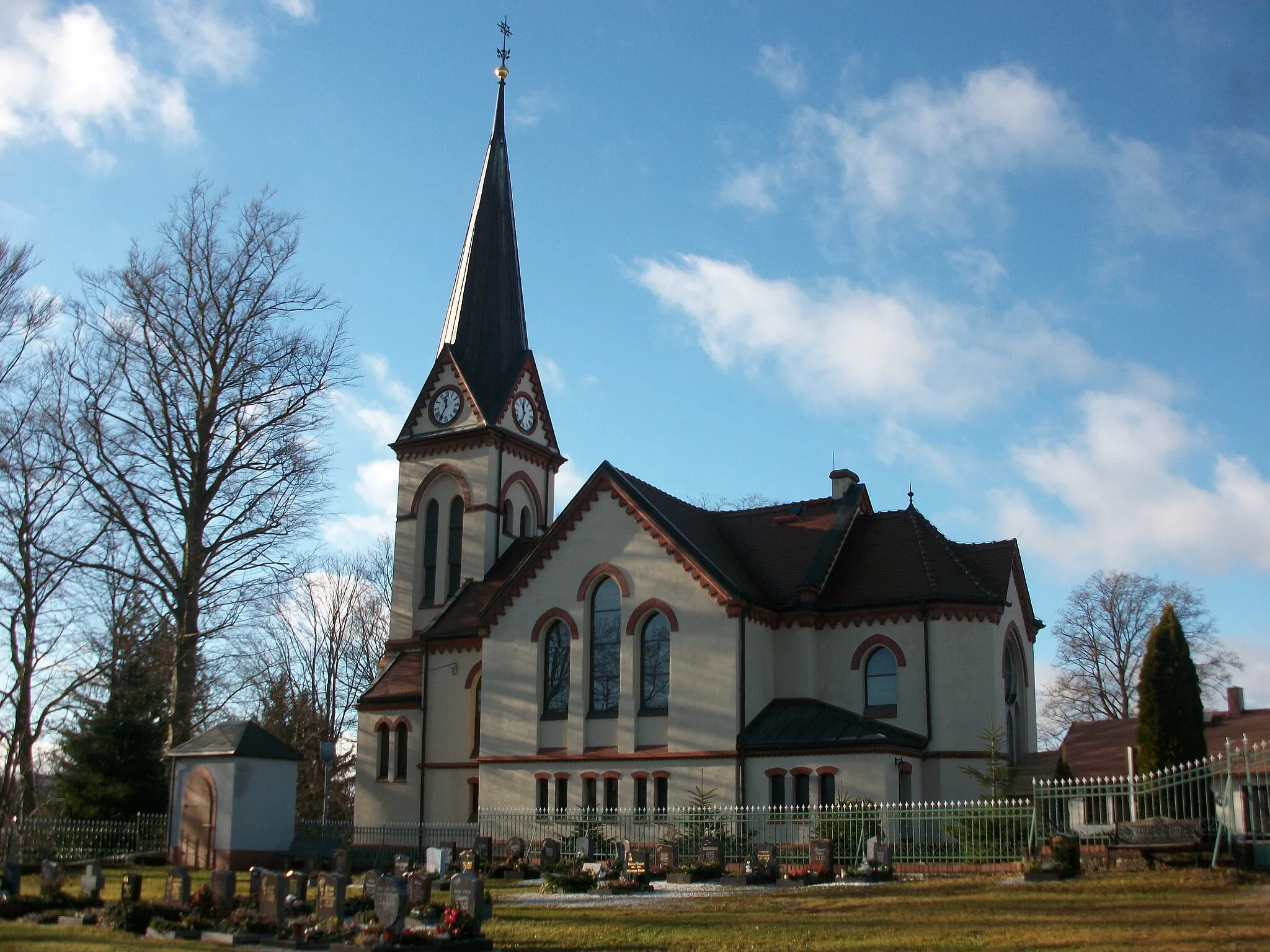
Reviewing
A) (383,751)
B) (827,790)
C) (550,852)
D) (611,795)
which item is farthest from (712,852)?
(383,751)

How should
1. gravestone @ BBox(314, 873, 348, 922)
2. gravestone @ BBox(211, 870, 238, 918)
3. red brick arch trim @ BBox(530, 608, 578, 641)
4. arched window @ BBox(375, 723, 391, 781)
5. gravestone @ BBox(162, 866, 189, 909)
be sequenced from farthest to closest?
arched window @ BBox(375, 723, 391, 781) → red brick arch trim @ BBox(530, 608, 578, 641) → gravestone @ BBox(162, 866, 189, 909) → gravestone @ BBox(211, 870, 238, 918) → gravestone @ BBox(314, 873, 348, 922)

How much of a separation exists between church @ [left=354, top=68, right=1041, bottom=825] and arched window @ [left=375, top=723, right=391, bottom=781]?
0.06 m

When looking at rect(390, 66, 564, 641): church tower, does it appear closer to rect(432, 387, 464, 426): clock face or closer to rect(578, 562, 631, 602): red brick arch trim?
rect(432, 387, 464, 426): clock face

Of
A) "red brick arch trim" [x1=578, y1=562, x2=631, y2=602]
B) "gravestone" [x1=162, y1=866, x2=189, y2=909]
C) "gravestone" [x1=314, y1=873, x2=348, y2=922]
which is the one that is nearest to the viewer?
"gravestone" [x1=314, y1=873, x2=348, y2=922]

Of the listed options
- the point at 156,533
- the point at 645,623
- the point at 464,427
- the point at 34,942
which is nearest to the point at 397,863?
the point at 34,942

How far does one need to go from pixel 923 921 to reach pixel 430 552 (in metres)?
29.4

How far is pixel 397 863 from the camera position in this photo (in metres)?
25.5

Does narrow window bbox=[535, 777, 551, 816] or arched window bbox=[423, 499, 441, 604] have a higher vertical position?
arched window bbox=[423, 499, 441, 604]

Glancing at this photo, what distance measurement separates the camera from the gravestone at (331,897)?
19.0 meters

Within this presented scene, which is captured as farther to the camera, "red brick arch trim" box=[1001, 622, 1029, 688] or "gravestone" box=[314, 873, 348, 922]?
"red brick arch trim" box=[1001, 622, 1029, 688]

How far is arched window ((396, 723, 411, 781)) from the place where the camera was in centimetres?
4012

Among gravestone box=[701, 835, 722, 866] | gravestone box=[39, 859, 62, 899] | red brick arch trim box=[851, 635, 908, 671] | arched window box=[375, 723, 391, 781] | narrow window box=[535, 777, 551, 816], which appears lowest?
gravestone box=[39, 859, 62, 899]

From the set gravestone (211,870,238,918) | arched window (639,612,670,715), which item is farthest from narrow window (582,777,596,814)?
gravestone (211,870,238,918)

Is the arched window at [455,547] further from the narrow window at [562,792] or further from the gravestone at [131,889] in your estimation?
the gravestone at [131,889]
